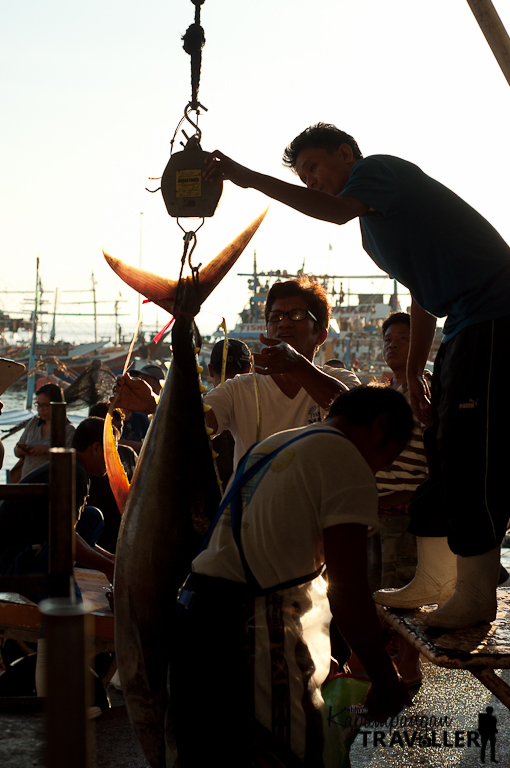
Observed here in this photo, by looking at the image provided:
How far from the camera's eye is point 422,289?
6.97ft

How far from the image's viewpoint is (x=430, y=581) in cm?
226

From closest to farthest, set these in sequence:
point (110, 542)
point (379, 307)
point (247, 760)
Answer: point (247, 760) < point (110, 542) < point (379, 307)

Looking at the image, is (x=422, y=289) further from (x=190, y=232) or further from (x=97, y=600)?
(x=97, y=600)

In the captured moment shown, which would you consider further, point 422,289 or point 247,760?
point 422,289

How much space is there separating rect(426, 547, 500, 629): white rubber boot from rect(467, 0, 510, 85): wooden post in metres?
1.81

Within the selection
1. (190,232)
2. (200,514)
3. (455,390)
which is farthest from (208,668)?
(190,232)

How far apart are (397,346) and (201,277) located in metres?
2.09

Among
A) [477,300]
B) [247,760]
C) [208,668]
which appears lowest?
[247,760]

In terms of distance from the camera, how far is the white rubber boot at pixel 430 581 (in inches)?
87.8

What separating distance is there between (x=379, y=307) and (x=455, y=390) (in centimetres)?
4533

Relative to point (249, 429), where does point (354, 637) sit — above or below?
below

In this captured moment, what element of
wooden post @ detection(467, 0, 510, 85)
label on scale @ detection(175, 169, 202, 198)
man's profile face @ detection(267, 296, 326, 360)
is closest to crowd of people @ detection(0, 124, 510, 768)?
label on scale @ detection(175, 169, 202, 198)

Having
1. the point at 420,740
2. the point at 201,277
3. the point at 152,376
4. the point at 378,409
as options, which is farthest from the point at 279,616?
the point at 152,376

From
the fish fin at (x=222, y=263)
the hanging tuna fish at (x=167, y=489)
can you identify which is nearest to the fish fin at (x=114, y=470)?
the hanging tuna fish at (x=167, y=489)
